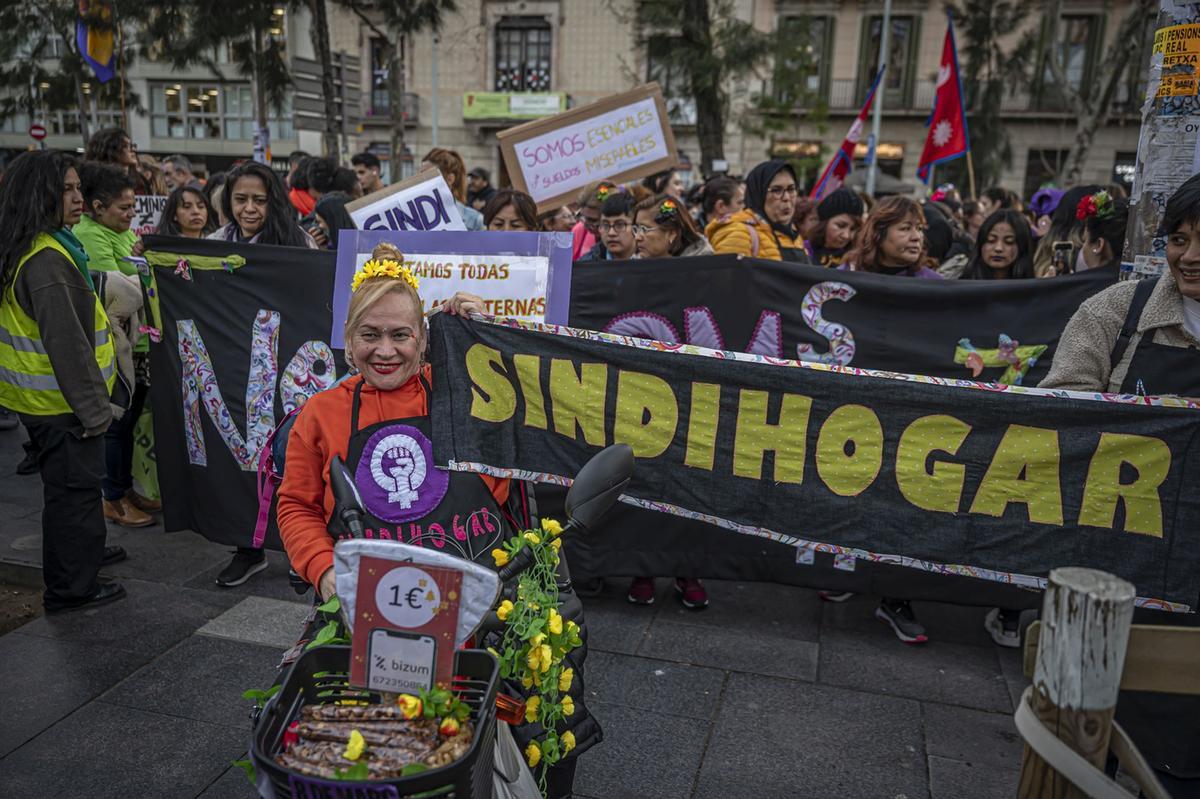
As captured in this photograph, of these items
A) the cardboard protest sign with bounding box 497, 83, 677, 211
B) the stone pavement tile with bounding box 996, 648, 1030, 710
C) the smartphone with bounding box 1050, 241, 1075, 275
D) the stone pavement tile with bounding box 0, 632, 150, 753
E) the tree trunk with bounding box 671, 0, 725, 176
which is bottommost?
the stone pavement tile with bounding box 0, 632, 150, 753

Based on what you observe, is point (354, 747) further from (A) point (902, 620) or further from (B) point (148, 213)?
(B) point (148, 213)

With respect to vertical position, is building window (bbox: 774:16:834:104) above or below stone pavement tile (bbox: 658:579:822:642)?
above

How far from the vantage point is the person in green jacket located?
503 centimetres

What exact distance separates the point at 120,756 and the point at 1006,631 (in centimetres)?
384

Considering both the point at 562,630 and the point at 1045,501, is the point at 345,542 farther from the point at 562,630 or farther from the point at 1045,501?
the point at 1045,501

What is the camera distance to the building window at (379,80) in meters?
34.4

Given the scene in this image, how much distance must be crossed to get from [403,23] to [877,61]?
2262cm

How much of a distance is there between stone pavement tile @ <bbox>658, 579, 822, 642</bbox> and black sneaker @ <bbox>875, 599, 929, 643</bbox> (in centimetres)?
33

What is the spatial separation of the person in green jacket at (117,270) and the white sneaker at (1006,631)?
476 centimetres

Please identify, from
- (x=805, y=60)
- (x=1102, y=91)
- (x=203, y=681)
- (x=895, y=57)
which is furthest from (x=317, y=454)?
(x=895, y=57)

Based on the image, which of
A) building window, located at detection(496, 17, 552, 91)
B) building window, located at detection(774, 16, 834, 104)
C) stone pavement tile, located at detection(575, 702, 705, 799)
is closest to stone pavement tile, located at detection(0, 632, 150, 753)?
stone pavement tile, located at detection(575, 702, 705, 799)

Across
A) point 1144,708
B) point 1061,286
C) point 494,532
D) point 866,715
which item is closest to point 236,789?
point 494,532

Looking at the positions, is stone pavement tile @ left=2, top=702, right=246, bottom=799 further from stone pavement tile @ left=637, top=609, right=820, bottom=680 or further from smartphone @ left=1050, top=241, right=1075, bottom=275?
smartphone @ left=1050, top=241, right=1075, bottom=275

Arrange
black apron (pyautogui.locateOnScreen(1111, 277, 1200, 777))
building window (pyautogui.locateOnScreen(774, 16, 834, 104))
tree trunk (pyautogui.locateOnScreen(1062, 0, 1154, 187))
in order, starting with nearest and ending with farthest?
black apron (pyautogui.locateOnScreen(1111, 277, 1200, 777)) < building window (pyautogui.locateOnScreen(774, 16, 834, 104)) < tree trunk (pyautogui.locateOnScreen(1062, 0, 1154, 187))
